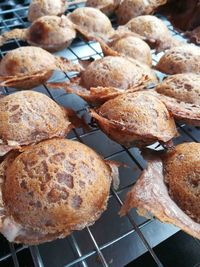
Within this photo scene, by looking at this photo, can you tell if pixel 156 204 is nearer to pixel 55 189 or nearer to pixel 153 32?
pixel 55 189

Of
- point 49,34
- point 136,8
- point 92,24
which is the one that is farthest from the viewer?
point 136,8

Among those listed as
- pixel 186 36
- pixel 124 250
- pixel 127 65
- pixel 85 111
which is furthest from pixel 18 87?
pixel 186 36

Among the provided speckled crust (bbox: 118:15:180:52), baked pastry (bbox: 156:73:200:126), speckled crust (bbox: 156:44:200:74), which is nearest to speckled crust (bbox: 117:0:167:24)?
speckled crust (bbox: 118:15:180:52)

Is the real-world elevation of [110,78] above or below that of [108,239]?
above

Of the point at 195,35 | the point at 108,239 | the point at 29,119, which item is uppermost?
the point at 29,119

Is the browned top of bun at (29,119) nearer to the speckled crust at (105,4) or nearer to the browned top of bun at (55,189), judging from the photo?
the browned top of bun at (55,189)

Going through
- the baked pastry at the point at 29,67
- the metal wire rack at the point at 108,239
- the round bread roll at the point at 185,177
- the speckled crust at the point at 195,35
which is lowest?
the metal wire rack at the point at 108,239

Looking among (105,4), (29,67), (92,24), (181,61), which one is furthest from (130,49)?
(105,4)

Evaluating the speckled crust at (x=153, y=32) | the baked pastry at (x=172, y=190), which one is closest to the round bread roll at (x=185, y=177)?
the baked pastry at (x=172, y=190)
